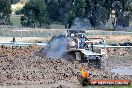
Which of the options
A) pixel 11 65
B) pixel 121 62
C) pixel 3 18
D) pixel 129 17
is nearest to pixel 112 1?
pixel 129 17

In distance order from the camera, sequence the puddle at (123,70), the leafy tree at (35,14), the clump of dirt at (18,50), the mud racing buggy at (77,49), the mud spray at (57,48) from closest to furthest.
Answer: the puddle at (123,70), the mud racing buggy at (77,49), the mud spray at (57,48), the clump of dirt at (18,50), the leafy tree at (35,14)

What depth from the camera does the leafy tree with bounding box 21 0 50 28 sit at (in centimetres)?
7506

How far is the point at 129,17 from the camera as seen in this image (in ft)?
253

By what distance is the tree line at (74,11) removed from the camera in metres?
75.1

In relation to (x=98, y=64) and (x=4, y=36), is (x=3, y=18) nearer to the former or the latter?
(x=4, y=36)

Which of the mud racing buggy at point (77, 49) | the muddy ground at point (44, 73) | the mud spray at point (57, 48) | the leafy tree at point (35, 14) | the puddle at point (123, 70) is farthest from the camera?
the leafy tree at point (35, 14)

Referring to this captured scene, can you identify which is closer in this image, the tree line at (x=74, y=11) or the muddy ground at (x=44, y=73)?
the muddy ground at (x=44, y=73)

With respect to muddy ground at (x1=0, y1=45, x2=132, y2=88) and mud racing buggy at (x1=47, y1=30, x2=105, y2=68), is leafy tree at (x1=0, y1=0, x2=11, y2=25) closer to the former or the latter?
mud racing buggy at (x1=47, y1=30, x2=105, y2=68)

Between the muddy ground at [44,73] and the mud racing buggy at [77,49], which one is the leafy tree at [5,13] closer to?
the mud racing buggy at [77,49]

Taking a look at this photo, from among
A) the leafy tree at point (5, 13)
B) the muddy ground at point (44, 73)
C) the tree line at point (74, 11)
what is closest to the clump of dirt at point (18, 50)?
the muddy ground at point (44, 73)

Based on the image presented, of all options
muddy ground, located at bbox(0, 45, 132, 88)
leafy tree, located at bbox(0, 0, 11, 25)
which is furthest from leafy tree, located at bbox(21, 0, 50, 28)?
muddy ground, located at bbox(0, 45, 132, 88)

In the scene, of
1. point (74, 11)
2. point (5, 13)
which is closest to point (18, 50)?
point (74, 11)

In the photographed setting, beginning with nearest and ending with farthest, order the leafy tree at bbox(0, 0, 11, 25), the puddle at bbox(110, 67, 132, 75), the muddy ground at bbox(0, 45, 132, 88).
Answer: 1. the muddy ground at bbox(0, 45, 132, 88)
2. the puddle at bbox(110, 67, 132, 75)
3. the leafy tree at bbox(0, 0, 11, 25)

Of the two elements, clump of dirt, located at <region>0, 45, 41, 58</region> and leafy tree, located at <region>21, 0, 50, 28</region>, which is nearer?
clump of dirt, located at <region>0, 45, 41, 58</region>
